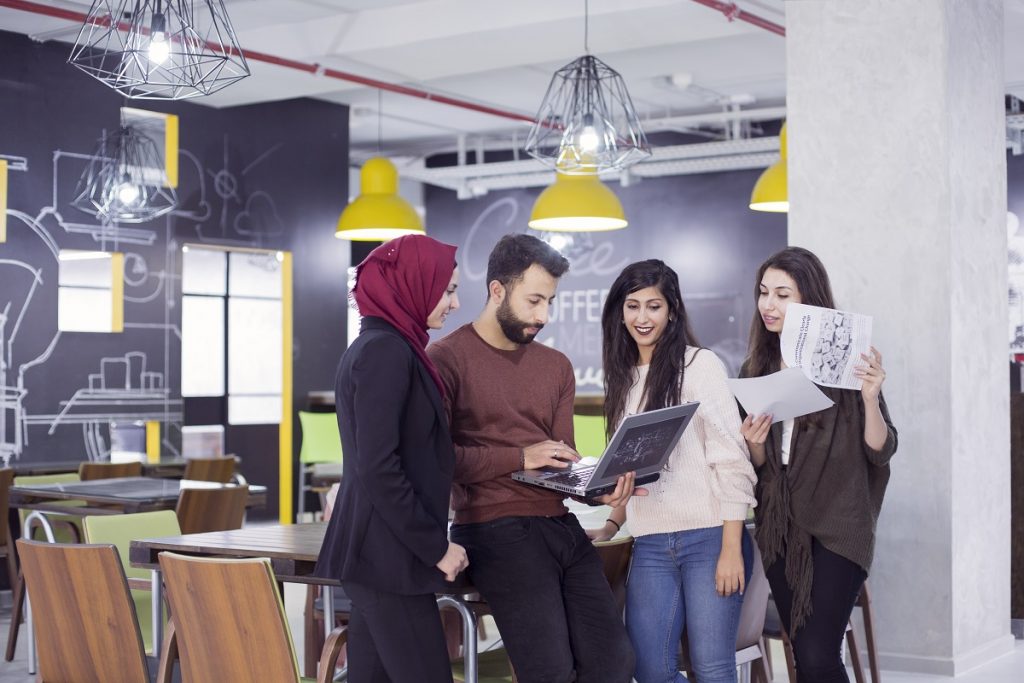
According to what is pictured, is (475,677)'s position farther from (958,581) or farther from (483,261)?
(483,261)

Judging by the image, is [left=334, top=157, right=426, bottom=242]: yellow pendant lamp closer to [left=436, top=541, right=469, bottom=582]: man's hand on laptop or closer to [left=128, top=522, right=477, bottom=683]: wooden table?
[left=128, top=522, right=477, bottom=683]: wooden table

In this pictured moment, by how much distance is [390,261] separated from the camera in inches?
107

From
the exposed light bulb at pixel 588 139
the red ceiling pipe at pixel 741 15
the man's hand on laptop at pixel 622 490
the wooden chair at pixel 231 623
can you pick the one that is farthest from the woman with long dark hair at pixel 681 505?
the red ceiling pipe at pixel 741 15

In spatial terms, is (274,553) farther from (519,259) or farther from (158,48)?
(158,48)

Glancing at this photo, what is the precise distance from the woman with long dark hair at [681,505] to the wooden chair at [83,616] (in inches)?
47.9

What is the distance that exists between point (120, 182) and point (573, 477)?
5866mm

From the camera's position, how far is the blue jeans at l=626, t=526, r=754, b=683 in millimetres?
3037

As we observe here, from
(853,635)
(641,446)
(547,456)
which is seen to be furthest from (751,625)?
(547,456)

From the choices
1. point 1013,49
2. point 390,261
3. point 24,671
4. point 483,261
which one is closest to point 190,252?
point 483,261

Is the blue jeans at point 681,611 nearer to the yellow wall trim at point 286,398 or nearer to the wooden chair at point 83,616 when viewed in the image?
the wooden chair at point 83,616

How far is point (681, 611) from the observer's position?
10.1 feet

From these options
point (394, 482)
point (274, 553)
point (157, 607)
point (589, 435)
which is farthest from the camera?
point (589, 435)

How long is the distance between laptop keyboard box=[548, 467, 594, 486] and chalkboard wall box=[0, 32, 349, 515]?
6026 mm

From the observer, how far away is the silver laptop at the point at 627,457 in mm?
2719
